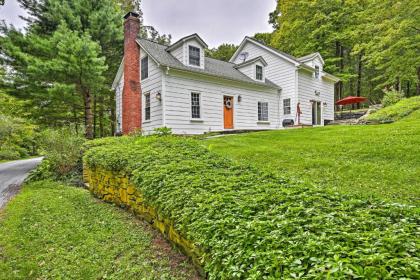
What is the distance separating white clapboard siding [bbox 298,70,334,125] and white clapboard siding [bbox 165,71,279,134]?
2.22 metres

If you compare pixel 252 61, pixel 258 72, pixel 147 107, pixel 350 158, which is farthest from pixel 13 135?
pixel 350 158

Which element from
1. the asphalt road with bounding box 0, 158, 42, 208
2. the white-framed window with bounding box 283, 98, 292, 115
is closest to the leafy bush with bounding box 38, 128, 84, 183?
the asphalt road with bounding box 0, 158, 42, 208

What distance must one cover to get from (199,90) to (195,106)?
0.77 m

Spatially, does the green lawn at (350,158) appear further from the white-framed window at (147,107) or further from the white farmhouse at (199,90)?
the white-framed window at (147,107)

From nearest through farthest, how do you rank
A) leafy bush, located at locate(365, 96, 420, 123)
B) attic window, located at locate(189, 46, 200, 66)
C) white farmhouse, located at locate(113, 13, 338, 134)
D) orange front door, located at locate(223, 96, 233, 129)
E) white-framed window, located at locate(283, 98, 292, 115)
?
leafy bush, located at locate(365, 96, 420, 123), white farmhouse, located at locate(113, 13, 338, 134), attic window, located at locate(189, 46, 200, 66), orange front door, located at locate(223, 96, 233, 129), white-framed window, located at locate(283, 98, 292, 115)

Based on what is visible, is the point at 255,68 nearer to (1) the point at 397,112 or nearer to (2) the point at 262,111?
(2) the point at 262,111

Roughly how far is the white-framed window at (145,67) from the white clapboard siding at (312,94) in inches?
350

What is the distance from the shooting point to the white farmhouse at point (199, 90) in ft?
37.9

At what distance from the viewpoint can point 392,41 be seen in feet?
51.2

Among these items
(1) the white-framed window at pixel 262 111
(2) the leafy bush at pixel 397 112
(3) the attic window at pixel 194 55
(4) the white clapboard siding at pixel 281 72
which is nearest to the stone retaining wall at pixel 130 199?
(3) the attic window at pixel 194 55

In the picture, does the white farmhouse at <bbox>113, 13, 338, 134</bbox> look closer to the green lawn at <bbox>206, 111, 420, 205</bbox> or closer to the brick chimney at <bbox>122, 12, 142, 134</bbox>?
the brick chimney at <bbox>122, 12, 142, 134</bbox>

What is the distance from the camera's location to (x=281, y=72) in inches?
634

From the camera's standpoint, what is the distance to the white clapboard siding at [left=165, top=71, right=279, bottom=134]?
11.4m

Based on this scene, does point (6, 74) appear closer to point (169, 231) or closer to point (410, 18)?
point (169, 231)
